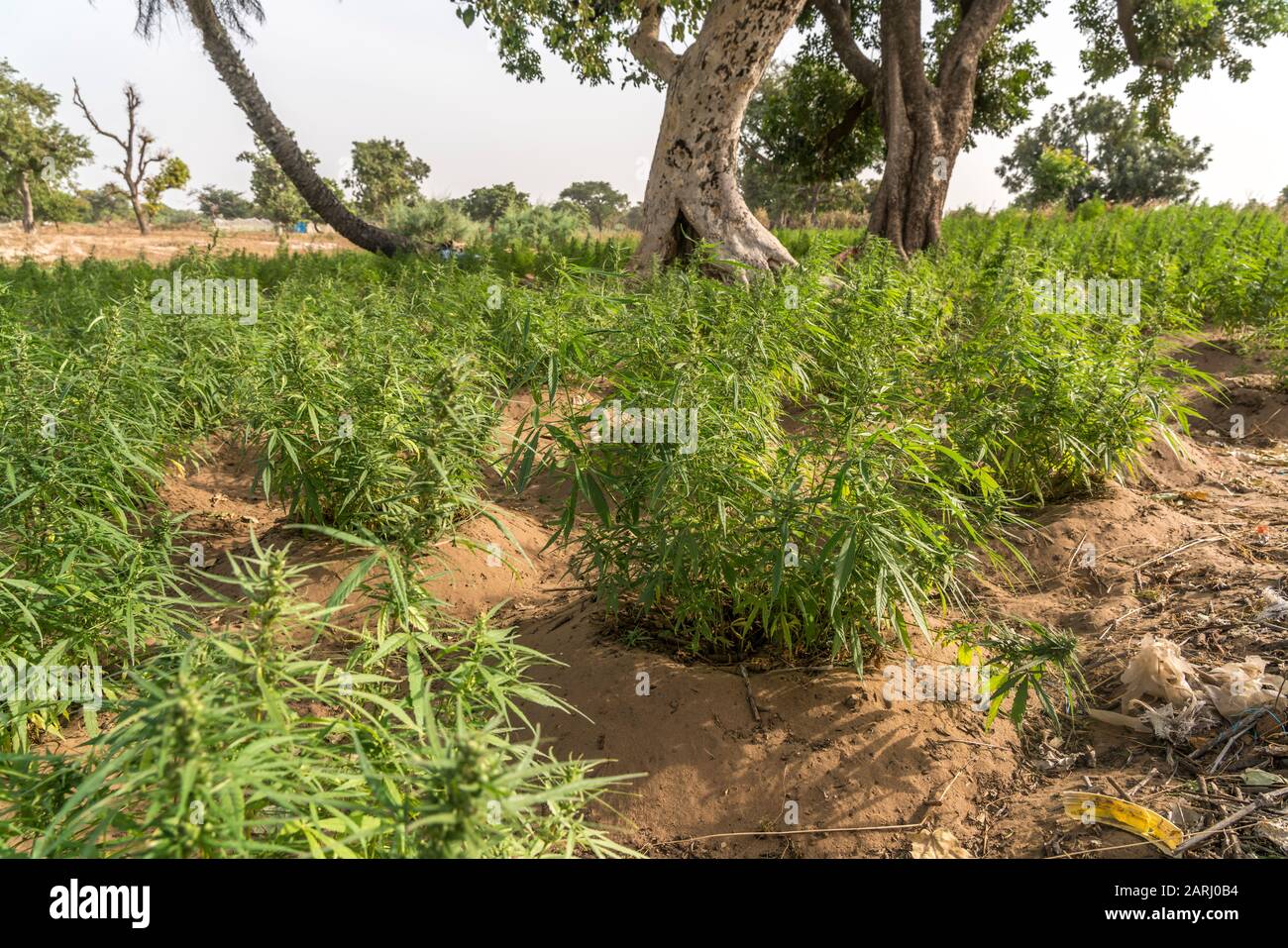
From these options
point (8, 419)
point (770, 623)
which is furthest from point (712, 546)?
point (8, 419)

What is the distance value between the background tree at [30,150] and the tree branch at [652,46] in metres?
29.8

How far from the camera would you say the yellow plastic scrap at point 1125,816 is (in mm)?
1915

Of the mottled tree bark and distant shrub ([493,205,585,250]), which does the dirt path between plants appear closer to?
the mottled tree bark

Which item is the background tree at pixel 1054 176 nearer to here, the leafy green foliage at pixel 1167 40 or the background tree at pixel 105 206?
the leafy green foliage at pixel 1167 40

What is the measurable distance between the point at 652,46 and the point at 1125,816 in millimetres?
8844

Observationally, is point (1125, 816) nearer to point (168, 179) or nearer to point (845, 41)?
point (845, 41)

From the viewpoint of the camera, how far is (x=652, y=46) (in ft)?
28.6

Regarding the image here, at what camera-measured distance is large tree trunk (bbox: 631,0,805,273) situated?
709cm

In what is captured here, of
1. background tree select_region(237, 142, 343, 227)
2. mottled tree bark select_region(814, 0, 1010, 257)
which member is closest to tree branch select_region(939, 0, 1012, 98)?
mottled tree bark select_region(814, 0, 1010, 257)

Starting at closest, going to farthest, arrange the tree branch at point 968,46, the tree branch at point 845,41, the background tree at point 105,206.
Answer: the tree branch at point 968,46 < the tree branch at point 845,41 < the background tree at point 105,206

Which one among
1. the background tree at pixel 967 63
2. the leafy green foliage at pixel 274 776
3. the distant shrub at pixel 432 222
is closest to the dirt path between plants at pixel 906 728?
the leafy green foliage at pixel 274 776
